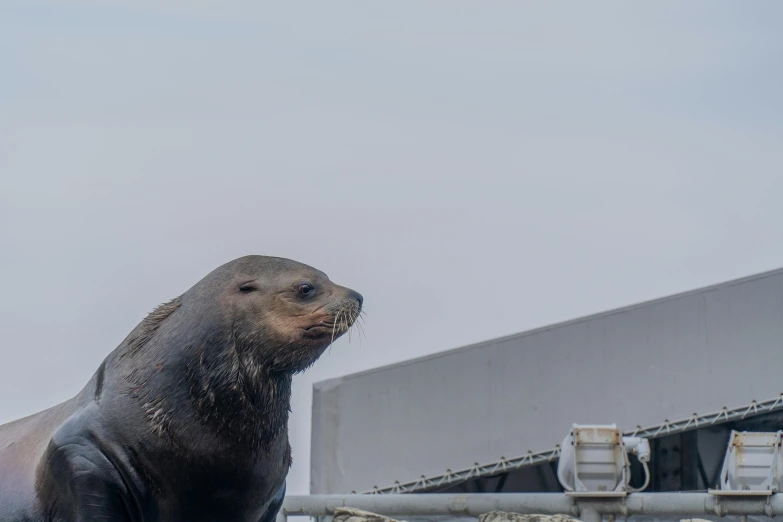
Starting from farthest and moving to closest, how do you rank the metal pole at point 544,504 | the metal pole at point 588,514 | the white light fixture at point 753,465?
1. the metal pole at point 588,514
2. the white light fixture at point 753,465
3. the metal pole at point 544,504

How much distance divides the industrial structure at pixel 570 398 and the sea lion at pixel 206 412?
44.7 feet

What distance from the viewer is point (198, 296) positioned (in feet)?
27.3

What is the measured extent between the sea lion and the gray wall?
46.3 feet

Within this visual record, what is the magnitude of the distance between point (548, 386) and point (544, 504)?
5479mm

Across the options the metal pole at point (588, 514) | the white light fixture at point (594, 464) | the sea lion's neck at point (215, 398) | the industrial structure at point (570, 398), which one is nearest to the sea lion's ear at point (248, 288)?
the sea lion's neck at point (215, 398)

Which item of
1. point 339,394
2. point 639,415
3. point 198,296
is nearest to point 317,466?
point 339,394

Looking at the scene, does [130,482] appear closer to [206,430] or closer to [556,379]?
[206,430]

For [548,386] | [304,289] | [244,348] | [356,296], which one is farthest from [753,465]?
[244,348]

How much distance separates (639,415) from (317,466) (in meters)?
4.91

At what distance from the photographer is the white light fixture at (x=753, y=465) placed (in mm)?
16422

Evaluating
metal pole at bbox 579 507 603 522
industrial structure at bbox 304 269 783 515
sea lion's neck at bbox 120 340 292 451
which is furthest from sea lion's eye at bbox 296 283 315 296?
industrial structure at bbox 304 269 783 515

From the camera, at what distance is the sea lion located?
7.95 meters

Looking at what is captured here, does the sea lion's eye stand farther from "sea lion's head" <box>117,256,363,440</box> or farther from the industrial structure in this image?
the industrial structure

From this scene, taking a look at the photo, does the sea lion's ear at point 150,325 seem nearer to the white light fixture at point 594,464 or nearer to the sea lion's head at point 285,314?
the sea lion's head at point 285,314
